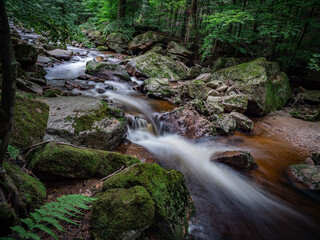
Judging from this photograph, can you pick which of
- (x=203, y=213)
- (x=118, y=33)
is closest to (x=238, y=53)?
(x=118, y=33)

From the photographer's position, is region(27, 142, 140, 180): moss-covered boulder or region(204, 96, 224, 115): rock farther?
region(204, 96, 224, 115): rock

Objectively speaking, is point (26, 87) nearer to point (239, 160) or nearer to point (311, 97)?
point (239, 160)

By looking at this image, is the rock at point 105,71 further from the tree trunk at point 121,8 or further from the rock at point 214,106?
the tree trunk at point 121,8

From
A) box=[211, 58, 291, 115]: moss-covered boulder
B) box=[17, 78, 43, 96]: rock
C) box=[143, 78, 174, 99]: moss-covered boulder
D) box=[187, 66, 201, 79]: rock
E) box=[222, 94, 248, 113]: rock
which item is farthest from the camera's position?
box=[187, 66, 201, 79]: rock

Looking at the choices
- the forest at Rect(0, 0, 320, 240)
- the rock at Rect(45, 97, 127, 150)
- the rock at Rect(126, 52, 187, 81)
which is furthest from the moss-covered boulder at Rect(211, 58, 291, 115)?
the rock at Rect(45, 97, 127, 150)

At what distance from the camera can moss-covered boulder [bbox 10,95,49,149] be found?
2430mm

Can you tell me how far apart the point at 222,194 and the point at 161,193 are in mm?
2500

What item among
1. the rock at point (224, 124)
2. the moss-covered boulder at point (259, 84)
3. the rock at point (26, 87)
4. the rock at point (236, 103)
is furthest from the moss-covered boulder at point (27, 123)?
the moss-covered boulder at point (259, 84)

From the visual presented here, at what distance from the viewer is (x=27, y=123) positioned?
257cm

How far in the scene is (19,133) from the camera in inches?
96.4

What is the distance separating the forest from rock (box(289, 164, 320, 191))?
2cm

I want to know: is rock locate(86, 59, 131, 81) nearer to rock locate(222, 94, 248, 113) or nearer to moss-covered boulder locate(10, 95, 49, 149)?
rock locate(222, 94, 248, 113)

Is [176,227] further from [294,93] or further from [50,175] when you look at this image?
[294,93]

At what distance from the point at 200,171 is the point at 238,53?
45.3 feet
